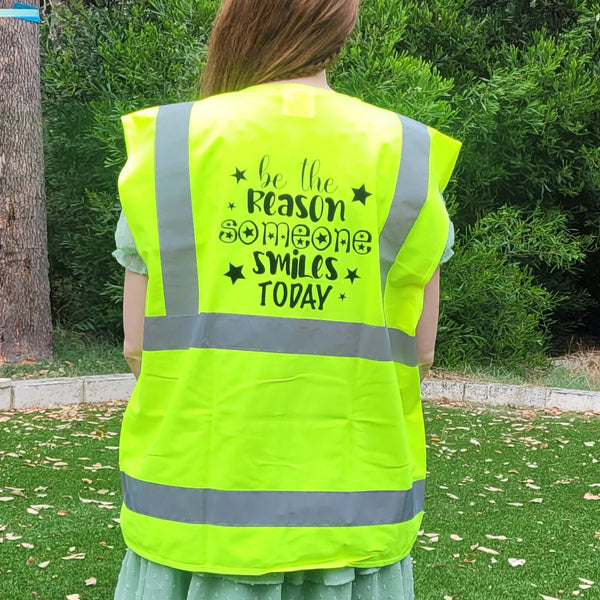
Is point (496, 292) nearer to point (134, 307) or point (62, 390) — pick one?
point (62, 390)

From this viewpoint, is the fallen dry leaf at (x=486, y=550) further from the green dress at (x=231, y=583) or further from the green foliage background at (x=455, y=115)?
the green foliage background at (x=455, y=115)

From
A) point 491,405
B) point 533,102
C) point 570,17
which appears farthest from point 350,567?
point 570,17

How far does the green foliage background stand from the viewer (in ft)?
22.8

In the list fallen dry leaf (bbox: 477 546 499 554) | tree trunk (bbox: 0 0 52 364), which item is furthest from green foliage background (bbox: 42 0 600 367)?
fallen dry leaf (bbox: 477 546 499 554)

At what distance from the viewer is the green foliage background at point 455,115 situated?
22.8 feet

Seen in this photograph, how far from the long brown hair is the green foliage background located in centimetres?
539

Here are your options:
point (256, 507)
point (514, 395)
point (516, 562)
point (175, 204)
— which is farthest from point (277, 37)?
point (514, 395)

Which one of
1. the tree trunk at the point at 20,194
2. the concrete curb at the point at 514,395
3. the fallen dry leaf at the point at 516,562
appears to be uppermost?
the tree trunk at the point at 20,194

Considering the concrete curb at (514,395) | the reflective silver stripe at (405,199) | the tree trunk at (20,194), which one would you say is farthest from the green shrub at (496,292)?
the reflective silver stripe at (405,199)

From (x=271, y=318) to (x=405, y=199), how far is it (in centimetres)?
27

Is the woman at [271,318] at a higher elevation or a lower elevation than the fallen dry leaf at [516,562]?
higher

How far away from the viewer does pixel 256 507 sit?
126cm

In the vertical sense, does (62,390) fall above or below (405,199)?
below

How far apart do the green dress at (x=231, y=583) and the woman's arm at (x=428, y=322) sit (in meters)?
0.37
